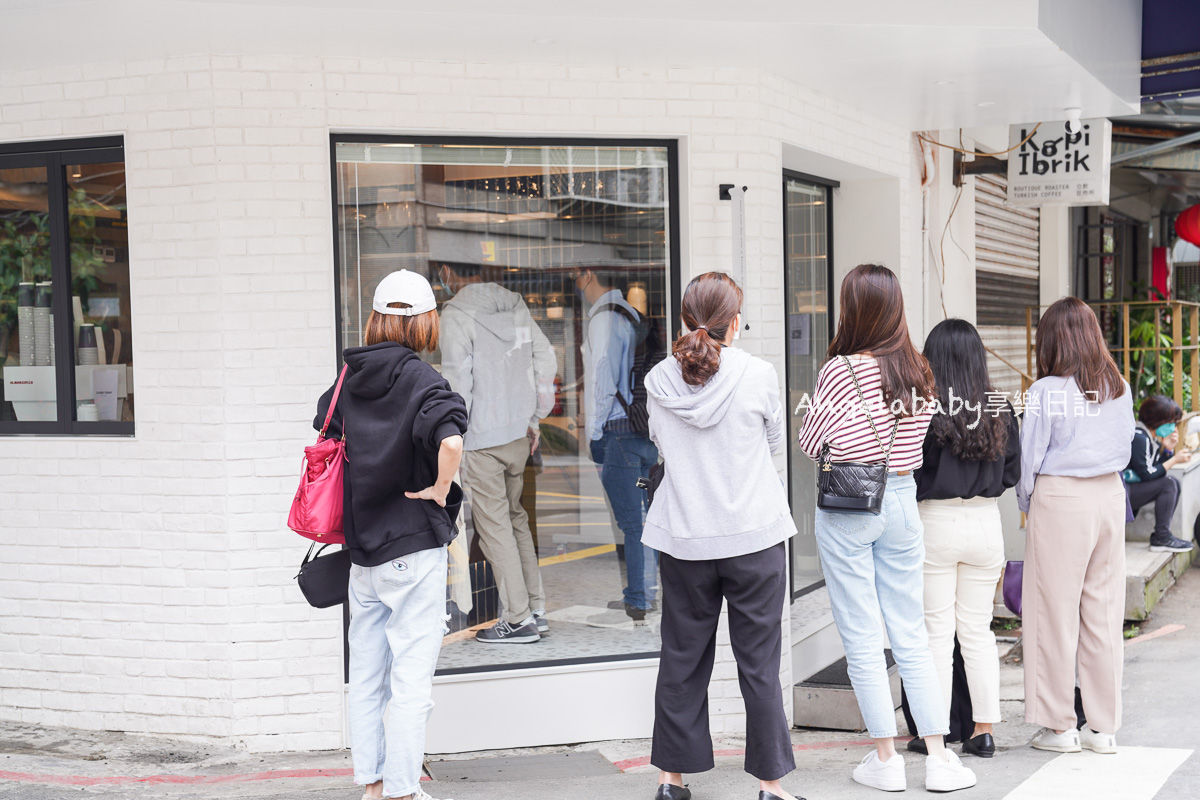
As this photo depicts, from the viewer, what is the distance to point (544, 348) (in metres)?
5.12

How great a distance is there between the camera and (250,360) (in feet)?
15.0

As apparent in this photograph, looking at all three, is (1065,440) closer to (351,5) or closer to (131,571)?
(351,5)

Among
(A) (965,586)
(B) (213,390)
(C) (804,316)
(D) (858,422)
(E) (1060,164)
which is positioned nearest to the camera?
(D) (858,422)

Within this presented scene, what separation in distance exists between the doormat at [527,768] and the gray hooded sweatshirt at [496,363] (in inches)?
54.7

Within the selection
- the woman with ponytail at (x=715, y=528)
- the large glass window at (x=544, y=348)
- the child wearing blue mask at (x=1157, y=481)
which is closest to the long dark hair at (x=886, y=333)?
the woman with ponytail at (x=715, y=528)

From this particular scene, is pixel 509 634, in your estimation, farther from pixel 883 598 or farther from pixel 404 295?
pixel 404 295

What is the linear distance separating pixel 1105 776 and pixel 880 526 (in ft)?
4.38

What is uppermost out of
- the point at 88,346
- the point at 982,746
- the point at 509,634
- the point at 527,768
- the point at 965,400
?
the point at 88,346

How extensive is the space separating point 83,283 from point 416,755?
280 cm

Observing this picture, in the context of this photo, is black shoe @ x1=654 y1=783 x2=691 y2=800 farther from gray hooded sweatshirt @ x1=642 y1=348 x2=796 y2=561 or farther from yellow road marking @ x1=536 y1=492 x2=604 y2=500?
yellow road marking @ x1=536 y1=492 x2=604 y2=500

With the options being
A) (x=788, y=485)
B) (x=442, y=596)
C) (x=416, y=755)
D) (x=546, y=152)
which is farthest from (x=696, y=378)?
(x=788, y=485)

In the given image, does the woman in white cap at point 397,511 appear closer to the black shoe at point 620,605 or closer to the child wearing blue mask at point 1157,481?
the black shoe at point 620,605

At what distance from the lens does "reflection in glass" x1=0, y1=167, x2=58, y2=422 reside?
498cm

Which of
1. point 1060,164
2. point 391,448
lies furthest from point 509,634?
point 1060,164
